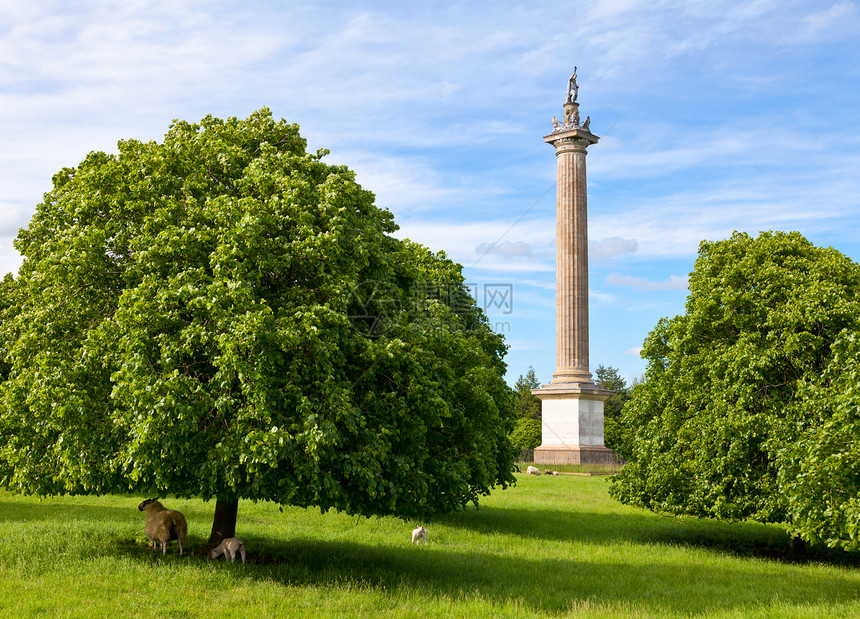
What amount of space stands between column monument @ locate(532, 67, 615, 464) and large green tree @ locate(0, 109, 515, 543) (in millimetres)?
35693

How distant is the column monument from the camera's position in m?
53.8

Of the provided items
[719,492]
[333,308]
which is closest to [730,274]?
[719,492]

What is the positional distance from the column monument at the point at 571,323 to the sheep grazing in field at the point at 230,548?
126 ft

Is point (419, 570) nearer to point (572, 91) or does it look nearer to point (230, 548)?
point (230, 548)

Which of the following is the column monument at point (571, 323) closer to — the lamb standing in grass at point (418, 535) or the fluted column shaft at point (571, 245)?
the fluted column shaft at point (571, 245)

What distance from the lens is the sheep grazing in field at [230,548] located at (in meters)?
17.8

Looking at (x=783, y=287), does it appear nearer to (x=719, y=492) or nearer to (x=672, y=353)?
(x=672, y=353)

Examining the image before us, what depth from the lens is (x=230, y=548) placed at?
17859 millimetres

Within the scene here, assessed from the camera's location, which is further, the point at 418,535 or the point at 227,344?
the point at 418,535

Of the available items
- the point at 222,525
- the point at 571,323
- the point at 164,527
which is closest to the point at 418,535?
the point at 222,525

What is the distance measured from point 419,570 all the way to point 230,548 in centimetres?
488

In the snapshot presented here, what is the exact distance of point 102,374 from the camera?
16406 mm

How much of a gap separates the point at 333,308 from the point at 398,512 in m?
5.13

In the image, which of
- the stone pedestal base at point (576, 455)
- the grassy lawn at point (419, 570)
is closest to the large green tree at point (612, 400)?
the stone pedestal base at point (576, 455)
